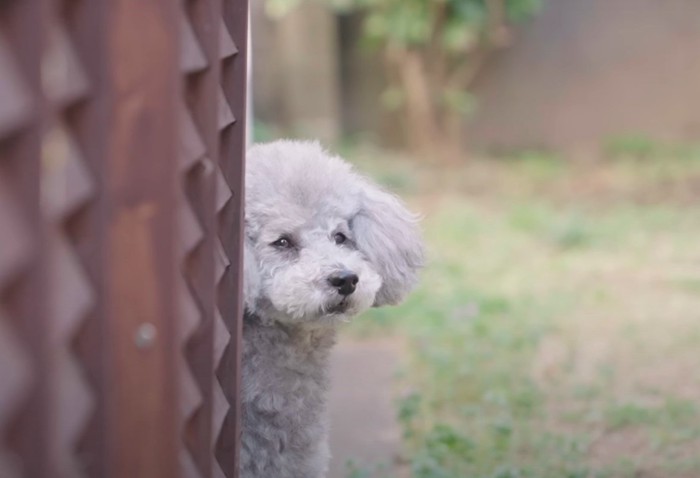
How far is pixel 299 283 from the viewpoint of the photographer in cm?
323

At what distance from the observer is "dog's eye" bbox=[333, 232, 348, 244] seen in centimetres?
349

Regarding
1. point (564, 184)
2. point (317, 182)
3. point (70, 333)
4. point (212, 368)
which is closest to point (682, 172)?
point (564, 184)

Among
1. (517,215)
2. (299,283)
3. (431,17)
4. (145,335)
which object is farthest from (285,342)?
(431,17)

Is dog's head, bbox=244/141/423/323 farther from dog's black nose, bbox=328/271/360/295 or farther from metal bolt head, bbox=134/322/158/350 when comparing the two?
metal bolt head, bbox=134/322/158/350

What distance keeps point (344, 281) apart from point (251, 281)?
25cm

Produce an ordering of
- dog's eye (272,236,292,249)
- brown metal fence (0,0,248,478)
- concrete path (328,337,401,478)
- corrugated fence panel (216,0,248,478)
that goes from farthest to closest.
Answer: concrete path (328,337,401,478), dog's eye (272,236,292,249), corrugated fence panel (216,0,248,478), brown metal fence (0,0,248,478)

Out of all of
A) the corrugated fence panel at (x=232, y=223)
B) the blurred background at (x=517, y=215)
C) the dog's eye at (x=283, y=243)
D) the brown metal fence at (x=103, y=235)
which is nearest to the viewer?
the brown metal fence at (x=103, y=235)

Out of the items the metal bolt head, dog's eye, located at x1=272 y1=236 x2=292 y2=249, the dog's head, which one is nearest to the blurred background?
the dog's head

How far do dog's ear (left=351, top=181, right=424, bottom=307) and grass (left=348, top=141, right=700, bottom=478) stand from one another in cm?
86

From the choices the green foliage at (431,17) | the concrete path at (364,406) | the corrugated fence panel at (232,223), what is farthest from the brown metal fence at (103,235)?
the green foliage at (431,17)

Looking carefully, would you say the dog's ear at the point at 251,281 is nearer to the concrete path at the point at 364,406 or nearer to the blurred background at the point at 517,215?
the concrete path at the point at 364,406

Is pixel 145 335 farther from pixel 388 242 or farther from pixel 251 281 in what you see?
pixel 388 242

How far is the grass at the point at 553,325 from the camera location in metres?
4.59

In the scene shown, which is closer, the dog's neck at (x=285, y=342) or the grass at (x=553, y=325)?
the dog's neck at (x=285, y=342)
